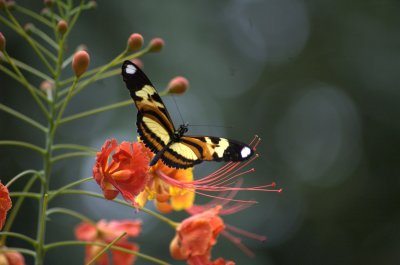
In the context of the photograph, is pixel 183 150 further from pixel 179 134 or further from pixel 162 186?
pixel 162 186

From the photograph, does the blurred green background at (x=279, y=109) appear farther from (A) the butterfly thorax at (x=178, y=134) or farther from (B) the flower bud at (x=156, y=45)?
(A) the butterfly thorax at (x=178, y=134)

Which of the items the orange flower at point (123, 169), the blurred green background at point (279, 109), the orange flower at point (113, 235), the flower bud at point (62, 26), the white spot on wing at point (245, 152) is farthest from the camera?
the blurred green background at point (279, 109)

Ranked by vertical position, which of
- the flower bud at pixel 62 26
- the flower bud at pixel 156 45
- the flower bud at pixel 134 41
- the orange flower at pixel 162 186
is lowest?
the orange flower at pixel 162 186

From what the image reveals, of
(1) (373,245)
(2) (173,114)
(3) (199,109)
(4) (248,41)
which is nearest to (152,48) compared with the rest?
(2) (173,114)

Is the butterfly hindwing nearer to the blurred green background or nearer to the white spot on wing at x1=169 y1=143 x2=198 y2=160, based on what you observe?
the white spot on wing at x1=169 y1=143 x2=198 y2=160

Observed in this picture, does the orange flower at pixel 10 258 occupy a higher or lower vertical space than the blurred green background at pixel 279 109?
lower


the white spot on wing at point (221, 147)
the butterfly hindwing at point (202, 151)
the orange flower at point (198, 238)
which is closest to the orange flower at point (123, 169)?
the butterfly hindwing at point (202, 151)

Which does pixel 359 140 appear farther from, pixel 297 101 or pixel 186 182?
pixel 186 182
